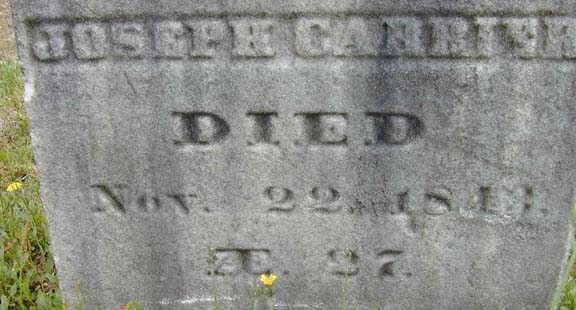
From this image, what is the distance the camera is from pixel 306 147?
178 centimetres

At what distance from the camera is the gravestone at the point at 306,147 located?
1.61 meters

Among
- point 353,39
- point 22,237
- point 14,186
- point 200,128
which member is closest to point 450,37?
point 353,39

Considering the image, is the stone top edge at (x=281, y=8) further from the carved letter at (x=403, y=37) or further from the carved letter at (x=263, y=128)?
the carved letter at (x=263, y=128)

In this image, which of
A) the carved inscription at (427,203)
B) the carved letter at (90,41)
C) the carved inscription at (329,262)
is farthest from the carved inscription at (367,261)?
the carved letter at (90,41)

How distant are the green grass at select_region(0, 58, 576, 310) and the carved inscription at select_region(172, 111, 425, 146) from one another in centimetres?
61

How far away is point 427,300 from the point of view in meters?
1.96

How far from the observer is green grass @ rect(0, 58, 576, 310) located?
2.26 meters

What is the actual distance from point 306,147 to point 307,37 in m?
0.34

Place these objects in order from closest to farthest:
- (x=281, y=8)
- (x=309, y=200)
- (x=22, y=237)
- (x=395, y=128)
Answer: (x=281, y=8)
(x=395, y=128)
(x=309, y=200)
(x=22, y=237)

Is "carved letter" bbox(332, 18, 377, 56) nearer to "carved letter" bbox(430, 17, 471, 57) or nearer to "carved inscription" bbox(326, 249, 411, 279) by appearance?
"carved letter" bbox(430, 17, 471, 57)

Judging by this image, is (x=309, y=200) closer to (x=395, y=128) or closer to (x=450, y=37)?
(x=395, y=128)

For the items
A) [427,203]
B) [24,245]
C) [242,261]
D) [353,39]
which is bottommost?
[24,245]

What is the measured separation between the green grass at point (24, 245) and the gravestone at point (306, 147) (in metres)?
0.27

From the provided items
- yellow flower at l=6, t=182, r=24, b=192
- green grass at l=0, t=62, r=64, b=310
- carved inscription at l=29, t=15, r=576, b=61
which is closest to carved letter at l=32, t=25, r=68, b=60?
carved inscription at l=29, t=15, r=576, b=61
